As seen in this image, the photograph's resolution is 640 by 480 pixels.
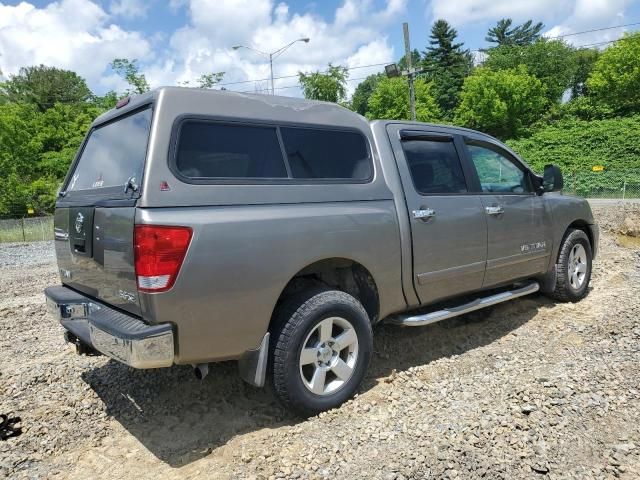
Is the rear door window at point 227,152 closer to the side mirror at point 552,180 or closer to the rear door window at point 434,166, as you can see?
the rear door window at point 434,166

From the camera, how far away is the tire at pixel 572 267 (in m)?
5.61

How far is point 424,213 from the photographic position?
3.96 metres

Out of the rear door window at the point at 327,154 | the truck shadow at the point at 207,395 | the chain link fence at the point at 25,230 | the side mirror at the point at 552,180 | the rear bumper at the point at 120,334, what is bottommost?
the truck shadow at the point at 207,395

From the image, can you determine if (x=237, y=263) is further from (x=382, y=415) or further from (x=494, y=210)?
(x=494, y=210)

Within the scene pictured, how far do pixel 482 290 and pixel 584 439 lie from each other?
1.93 meters

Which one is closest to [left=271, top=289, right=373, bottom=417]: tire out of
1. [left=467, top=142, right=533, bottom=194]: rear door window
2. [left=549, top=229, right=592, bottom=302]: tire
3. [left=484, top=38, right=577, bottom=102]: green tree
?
[left=467, top=142, right=533, bottom=194]: rear door window

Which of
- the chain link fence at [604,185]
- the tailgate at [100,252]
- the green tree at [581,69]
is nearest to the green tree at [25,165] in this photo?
the chain link fence at [604,185]

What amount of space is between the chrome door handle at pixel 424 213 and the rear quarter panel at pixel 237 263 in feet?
2.21

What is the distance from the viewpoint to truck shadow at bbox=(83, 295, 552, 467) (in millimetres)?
3281

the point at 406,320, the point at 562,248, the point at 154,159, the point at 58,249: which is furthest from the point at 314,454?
the point at 562,248

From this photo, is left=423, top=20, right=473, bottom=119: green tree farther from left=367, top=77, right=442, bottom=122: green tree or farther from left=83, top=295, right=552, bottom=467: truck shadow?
left=83, top=295, right=552, bottom=467: truck shadow

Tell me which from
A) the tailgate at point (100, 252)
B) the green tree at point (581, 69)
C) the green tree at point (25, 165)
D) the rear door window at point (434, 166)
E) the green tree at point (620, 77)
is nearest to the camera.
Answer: the tailgate at point (100, 252)

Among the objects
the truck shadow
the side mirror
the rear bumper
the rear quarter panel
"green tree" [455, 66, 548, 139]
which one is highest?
"green tree" [455, 66, 548, 139]

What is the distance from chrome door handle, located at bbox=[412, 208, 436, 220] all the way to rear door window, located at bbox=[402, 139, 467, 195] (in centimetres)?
17
